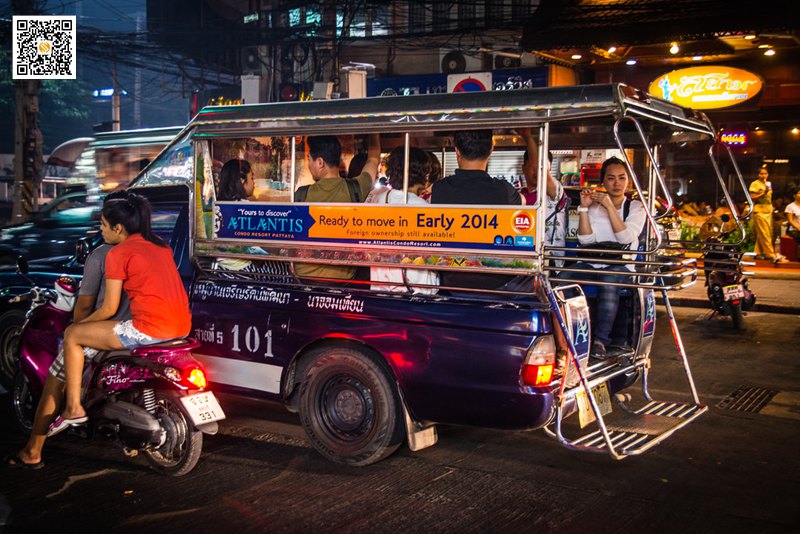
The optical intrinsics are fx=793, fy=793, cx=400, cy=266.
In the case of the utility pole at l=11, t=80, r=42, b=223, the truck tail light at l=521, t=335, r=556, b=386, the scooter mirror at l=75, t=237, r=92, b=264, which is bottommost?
the truck tail light at l=521, t=335, r=556, b=386

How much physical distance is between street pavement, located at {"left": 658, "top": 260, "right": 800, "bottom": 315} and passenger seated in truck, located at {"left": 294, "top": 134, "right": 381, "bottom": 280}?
257 inches

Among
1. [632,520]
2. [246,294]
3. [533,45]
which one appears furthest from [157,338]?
[533,45]

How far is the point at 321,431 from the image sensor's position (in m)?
5.12

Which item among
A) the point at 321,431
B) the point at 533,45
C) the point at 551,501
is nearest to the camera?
the point at 551,501

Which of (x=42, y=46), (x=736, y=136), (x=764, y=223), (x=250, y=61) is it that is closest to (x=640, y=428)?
(x=764, y=223)

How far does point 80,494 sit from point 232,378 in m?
1.27

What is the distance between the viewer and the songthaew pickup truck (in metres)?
4.50

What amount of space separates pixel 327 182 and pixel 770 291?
10.1 meters

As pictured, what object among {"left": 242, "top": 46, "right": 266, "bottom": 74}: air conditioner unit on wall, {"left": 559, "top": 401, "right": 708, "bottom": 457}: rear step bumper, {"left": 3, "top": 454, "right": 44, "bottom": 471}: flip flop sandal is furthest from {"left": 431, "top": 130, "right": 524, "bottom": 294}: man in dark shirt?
{"left": 242, "top": 46, "right": 266, "bottom": 74}: air conditioner unit on wall

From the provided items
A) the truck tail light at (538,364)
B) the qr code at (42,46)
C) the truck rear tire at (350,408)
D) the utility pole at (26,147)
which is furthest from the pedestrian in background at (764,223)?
the utility pole at (26,147)

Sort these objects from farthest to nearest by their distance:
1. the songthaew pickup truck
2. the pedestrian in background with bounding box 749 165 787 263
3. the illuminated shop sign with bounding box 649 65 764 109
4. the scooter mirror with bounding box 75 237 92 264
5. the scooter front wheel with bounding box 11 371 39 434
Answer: the pedestrian in background with bounding box 749 165 787 263 < the illuminated shop sign with bounding box 649 65 764 109 < the scooter mirror with bounding box 75 237 92 264 < the scooter front wheel with bounding box 11 371 39 434 < the songthaew pickup truck

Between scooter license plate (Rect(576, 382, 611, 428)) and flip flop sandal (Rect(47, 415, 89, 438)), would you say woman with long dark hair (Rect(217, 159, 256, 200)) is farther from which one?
scooter license plate (Rect(576, 382, 611, 428))

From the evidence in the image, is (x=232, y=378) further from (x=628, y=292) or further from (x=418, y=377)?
(x=628, y=292)

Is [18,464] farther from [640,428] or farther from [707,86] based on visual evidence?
[707,86]
